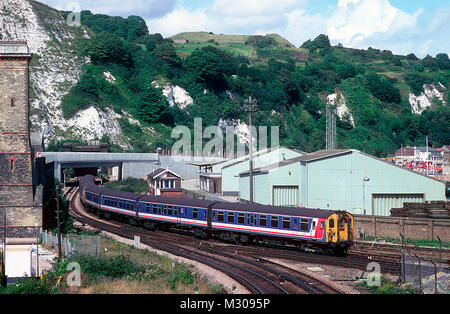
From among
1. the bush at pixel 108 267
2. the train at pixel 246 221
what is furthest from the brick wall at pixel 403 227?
the bush at pixel 108 267

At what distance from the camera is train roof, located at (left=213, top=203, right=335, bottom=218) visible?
2895 cm

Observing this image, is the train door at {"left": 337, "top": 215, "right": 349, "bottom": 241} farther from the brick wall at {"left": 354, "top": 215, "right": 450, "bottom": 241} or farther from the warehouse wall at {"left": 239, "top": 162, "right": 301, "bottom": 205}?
the warehouse wall at {"left": 239, "top": 162, "right": 301, "bottom": 205}

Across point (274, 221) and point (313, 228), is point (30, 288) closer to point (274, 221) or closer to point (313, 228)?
point (274, 221)

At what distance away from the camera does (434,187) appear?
43.4 meters

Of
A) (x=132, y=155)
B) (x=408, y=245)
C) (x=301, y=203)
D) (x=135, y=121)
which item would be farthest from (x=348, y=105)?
(x=408, y=245)

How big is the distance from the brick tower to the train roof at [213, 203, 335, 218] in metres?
14.7

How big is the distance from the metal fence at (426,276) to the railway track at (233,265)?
3.89 meters

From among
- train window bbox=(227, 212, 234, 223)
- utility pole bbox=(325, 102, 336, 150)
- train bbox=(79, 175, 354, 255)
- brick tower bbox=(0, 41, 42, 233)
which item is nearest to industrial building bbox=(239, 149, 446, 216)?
train bbox=(79, 175, 354, 255)

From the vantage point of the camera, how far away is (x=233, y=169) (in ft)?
210

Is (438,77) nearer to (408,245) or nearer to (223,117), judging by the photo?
(223,117)

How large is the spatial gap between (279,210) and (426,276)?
1041 cm

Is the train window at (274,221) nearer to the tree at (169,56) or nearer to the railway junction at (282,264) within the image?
the railway junction at (282,264)

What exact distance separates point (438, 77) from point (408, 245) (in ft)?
507

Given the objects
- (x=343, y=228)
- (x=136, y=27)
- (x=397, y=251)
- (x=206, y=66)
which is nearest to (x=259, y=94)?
(x=206, y=66)
